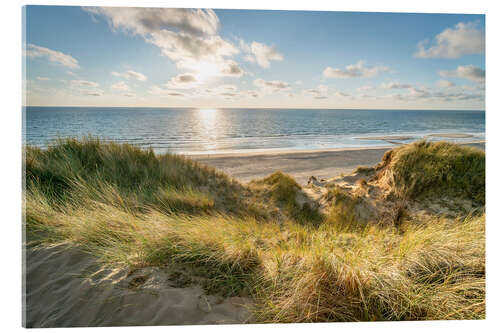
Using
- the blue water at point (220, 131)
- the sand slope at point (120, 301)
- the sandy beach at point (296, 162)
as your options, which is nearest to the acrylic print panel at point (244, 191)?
the sand slope at point (120, 301)

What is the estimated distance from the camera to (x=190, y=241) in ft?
6.88

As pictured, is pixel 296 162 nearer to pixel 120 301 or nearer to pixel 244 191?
pixel 244 191

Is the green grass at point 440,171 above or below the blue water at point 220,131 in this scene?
below

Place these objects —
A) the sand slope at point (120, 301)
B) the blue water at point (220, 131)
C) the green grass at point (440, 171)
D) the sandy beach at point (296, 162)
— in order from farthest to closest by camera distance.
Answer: the sandy beach at point (296, 162) → the blue water at point (220, 131) → the green grass at point (440, 171) → the sand slope at point (120, 301)

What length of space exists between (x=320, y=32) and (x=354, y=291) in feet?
9.48

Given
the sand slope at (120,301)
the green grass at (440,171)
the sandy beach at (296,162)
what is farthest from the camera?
the sandy beach at (296,162)

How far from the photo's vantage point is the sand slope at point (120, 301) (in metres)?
1.68

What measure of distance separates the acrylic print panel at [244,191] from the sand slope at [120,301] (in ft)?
0.03

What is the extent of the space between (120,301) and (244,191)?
285cm

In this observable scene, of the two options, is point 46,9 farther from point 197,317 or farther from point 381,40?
point 381,40

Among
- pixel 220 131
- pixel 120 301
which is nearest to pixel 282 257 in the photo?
pixel 120 301

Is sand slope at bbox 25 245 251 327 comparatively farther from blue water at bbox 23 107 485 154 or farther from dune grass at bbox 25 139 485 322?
blue water at bbox 23 107 485 154

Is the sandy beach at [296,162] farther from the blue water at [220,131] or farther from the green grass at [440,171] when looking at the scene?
the green grass at [440,171]

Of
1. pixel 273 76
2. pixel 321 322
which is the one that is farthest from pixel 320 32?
pixel 321 322
